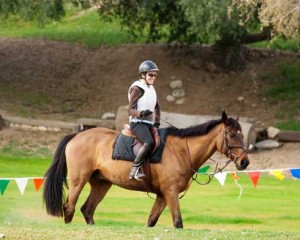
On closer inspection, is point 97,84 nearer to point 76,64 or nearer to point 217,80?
point 76,64

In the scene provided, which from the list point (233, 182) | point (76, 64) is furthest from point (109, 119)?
point (233, 182)

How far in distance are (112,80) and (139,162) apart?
79.3 ft

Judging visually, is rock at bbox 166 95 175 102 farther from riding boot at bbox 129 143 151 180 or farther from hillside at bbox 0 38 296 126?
riding boot at bbox 129 143 151 180

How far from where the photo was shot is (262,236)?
1448cm

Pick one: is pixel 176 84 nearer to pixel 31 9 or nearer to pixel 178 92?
pixel 178 92

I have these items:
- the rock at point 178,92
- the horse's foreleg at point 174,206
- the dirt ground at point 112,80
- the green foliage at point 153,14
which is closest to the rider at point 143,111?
the horse's foreleg at point 174,206

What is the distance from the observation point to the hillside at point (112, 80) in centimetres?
3803

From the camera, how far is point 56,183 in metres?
17.9

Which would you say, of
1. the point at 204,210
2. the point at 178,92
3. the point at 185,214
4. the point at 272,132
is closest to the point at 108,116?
the point at 178,92

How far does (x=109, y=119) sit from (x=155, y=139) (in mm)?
19732

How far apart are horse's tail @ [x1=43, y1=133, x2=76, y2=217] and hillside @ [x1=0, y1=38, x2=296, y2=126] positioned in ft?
61.6

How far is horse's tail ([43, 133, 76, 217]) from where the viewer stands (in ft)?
58.2

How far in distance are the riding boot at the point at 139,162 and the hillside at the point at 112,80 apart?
2008 cm

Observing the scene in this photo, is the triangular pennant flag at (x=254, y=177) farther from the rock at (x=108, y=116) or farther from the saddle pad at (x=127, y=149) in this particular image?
the rock at (x=108, y=116)
